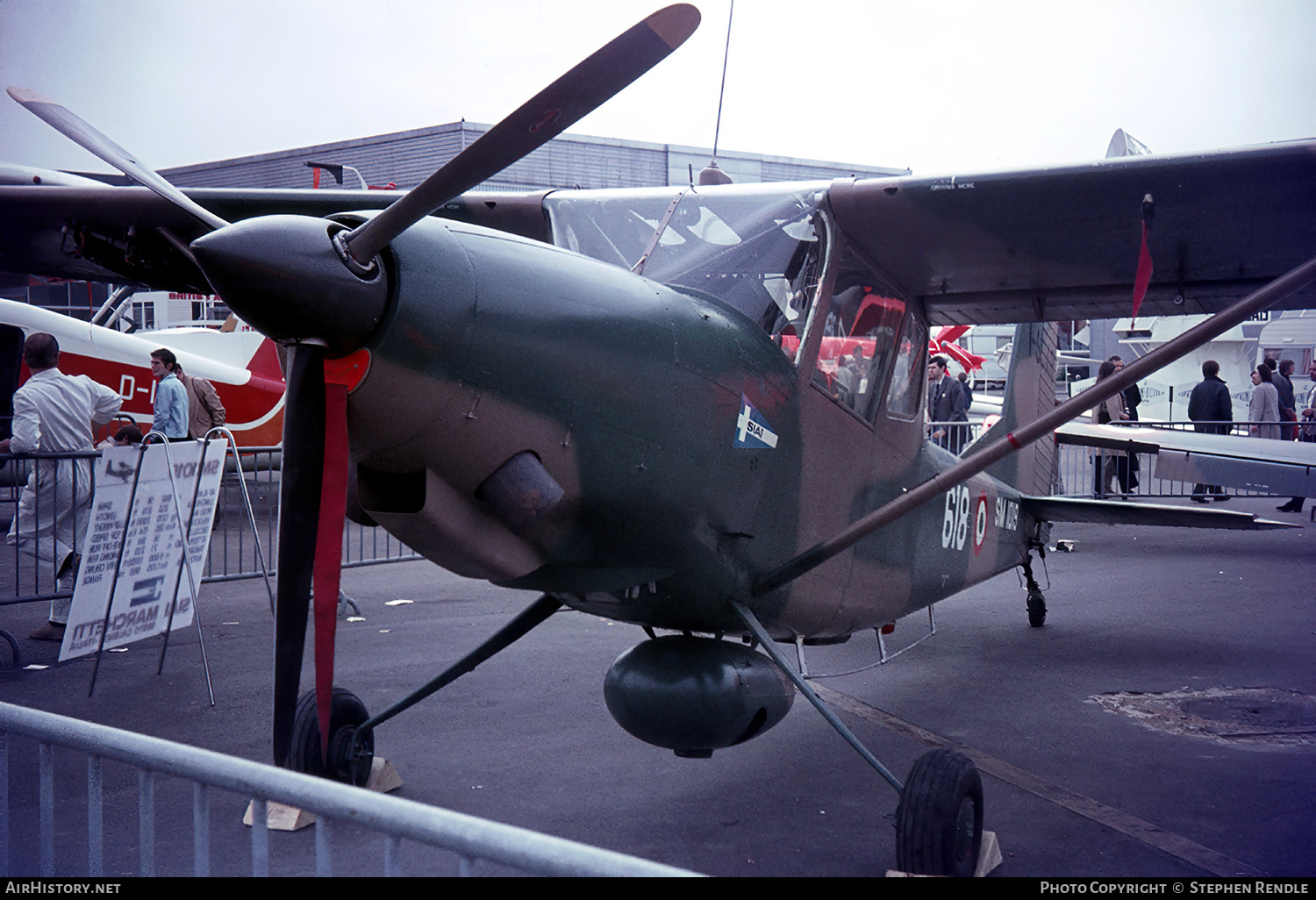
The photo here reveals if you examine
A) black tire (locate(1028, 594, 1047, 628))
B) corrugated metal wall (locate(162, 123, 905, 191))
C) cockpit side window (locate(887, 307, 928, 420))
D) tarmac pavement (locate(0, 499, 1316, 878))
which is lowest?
tarmac pavement (locate(0, 499, 1316, 878))

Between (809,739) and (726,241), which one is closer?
(726,241)

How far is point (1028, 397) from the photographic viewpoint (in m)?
7.26

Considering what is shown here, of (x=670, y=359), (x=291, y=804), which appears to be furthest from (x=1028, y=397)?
(x=291, y=804)

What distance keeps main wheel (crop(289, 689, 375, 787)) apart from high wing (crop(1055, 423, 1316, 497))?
769cm

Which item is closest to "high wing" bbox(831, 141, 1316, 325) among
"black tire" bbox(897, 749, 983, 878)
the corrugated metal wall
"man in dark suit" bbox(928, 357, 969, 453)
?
"black tire" bbox(897, 749, 983, 878)

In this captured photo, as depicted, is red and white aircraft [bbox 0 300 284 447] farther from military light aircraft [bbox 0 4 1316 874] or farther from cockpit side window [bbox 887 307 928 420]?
cockpit side window [bbox 887 307 928 420]

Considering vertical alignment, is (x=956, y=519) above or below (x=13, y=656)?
above

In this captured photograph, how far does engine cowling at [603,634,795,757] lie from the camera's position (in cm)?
358

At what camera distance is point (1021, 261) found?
475 centimetres

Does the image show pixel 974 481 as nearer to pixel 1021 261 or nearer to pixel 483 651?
pixel 1021 261

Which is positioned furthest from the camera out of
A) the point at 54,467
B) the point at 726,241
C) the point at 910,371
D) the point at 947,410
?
the point at 947,410

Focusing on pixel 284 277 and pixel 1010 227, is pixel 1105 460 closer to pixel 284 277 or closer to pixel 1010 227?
pixel 1010 227

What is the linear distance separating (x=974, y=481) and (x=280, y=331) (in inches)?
180

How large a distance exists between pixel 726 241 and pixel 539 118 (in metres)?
1.72
